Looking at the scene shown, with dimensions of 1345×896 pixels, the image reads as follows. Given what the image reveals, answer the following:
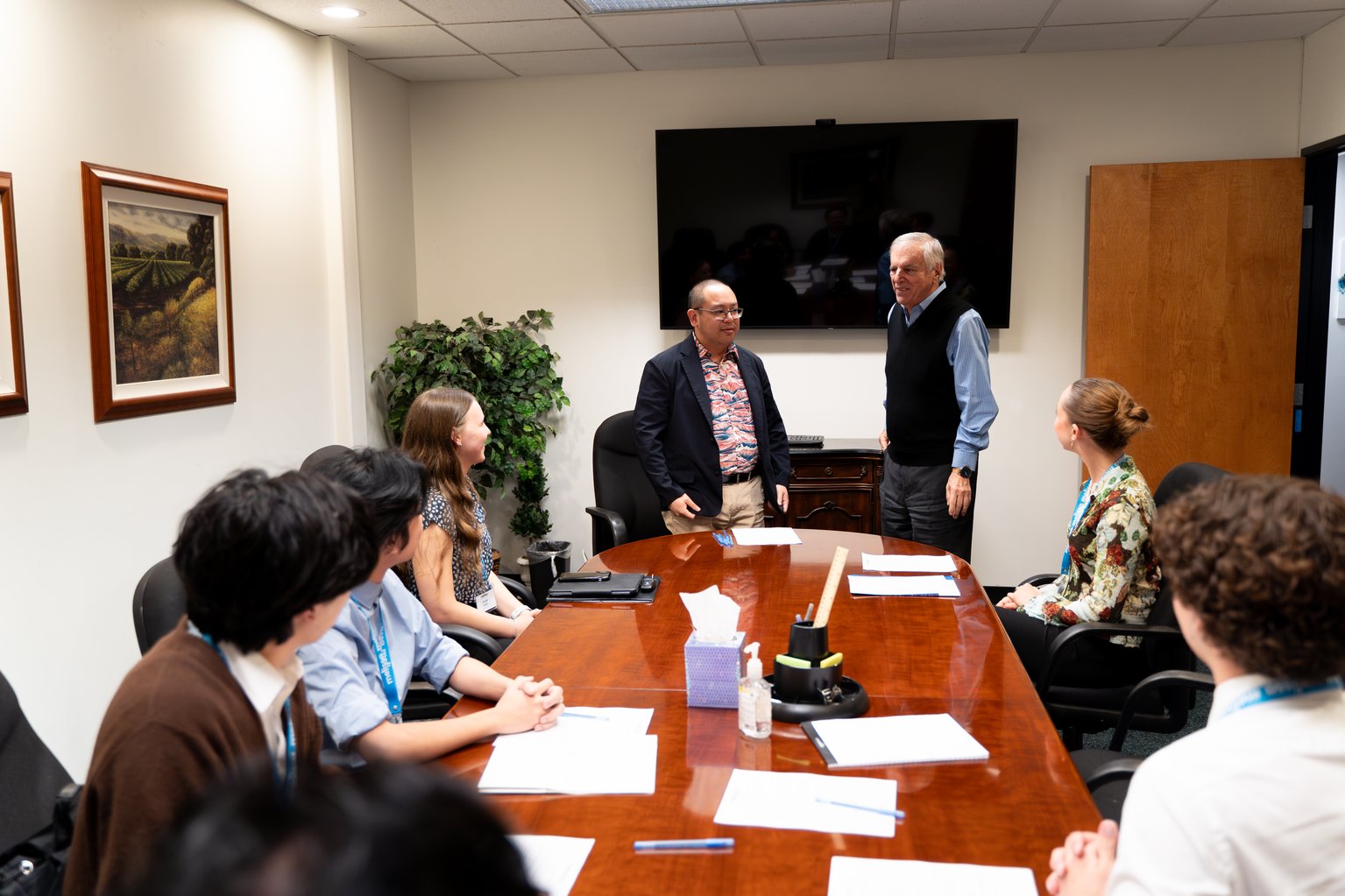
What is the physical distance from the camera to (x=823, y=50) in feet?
15.6

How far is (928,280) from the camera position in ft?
12.6

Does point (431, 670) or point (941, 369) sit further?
point (941, 369)

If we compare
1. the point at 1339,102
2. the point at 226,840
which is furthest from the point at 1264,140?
the point at 226,840

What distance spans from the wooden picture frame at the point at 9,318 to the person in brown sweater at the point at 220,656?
201 cm

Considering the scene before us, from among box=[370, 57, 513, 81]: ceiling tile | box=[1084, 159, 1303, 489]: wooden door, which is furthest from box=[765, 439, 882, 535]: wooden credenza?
box=[370, 57, 513, 81]: ceiling tile

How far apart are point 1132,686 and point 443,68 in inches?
163

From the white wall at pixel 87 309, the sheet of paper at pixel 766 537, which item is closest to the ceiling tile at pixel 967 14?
the sheet of paper at pixel 766 537

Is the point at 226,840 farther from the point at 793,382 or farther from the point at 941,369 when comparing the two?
the point at 793,382

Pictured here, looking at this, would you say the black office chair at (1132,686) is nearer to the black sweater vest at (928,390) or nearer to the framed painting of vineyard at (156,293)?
the black sweater vest at (928,390)

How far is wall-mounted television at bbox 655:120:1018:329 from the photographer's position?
4863 millimetres

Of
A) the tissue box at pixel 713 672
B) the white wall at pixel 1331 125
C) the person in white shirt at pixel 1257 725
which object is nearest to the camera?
the person in white shirt at pixel 1257 725

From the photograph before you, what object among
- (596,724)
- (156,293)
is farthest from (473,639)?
(156,293)

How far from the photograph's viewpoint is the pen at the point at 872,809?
1.44m

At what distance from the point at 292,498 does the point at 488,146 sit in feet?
14.6
